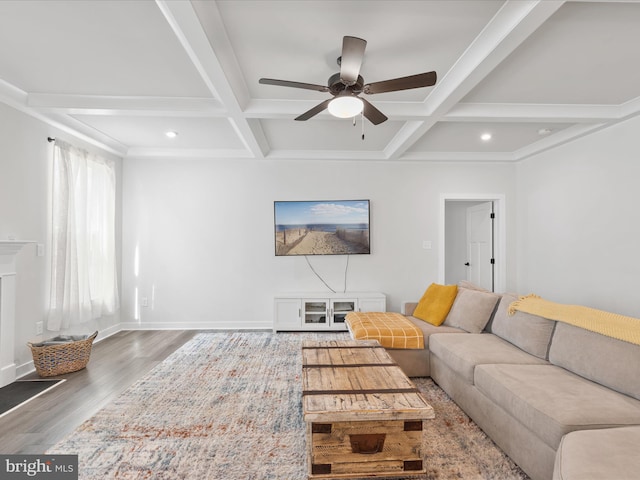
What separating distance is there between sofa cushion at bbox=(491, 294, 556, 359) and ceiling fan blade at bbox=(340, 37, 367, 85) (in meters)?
2.19

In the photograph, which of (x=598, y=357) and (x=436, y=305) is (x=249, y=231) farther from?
(x=598, y=357)

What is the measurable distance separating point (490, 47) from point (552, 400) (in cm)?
210

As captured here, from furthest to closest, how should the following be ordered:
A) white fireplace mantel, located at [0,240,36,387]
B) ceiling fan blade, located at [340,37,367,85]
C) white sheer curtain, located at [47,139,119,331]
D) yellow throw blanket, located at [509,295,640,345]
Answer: white sheer curtain, located at [47,139,119,331] → white fireplace mantel, located at [0,240,36,387] → yellow throw blanket, located at [509,295,640,345] → ceiling fan blade, located at [340,37,367,85]

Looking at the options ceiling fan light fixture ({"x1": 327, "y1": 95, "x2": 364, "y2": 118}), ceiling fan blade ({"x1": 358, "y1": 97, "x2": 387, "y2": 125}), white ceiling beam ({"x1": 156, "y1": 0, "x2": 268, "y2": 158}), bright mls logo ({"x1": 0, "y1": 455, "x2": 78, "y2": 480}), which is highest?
white ceiling beam ({"x1": 156, "y1": 0, "x2": 268, "y2": 158})

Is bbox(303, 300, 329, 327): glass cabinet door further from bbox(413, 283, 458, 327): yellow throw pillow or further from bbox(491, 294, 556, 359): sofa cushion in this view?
bbox(491, 294, 556, 359): sofa cushion

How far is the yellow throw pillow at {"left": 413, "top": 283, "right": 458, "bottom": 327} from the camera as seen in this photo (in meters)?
3.45

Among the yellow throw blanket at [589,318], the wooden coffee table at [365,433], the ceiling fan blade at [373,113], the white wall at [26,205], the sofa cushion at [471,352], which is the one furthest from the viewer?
the white wall at [26,205]

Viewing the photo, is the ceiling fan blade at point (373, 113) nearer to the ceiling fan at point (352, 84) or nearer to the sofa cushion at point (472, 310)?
the ceiling fan at point (352, 84)

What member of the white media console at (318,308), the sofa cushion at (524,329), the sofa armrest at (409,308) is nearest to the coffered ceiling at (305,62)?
the sofa cushion at (524,329)

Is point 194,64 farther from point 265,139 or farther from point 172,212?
point 172,212

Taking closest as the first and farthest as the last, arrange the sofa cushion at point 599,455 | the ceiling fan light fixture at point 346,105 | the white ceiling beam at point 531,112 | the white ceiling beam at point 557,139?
the sofa cushion at point 599,455 < the ceiling fan light fixture at point 346,105 < the white ceiling beam at point 531,112 < the white ceiling beam at point 557,139

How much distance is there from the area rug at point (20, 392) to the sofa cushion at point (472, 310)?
145 inches

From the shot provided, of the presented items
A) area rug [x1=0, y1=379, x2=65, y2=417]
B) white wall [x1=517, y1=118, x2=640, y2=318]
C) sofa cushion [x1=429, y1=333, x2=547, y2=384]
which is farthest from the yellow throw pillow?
area rug [x1=0, y1=379, x2=65, y2=417]

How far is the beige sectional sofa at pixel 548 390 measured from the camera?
4.47ft
